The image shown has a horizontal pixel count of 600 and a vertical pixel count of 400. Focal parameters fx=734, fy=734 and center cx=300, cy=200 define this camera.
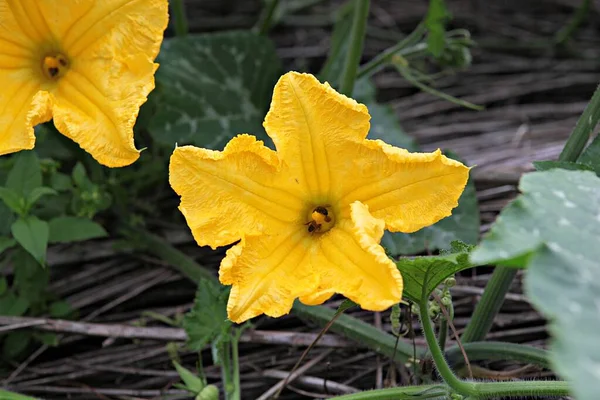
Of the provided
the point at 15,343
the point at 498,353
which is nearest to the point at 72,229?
the point at 15,343

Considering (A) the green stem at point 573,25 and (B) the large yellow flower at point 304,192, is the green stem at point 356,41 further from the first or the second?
(A) the green stem at point 573,25

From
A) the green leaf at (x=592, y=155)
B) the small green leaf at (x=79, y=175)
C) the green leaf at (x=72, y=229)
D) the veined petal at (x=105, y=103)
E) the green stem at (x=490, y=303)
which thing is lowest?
the green stem at (x=490, y=303)

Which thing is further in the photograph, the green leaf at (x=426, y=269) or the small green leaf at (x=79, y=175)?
the small green leaf at (x=79, y=175)

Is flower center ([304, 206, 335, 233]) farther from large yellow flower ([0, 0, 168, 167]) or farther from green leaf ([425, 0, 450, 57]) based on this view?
green leaf ([425, 0, 450, 57])

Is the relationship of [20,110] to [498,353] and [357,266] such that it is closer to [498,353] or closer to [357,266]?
[357,266]

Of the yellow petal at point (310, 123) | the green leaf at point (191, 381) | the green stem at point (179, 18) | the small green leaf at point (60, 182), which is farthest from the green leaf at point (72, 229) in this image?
the green stem at point (179, 18)

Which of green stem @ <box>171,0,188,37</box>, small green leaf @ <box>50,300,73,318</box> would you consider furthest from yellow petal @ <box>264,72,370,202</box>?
green stem @ <box>171,0,188,37</box>

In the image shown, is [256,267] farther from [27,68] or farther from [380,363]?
[27,68]

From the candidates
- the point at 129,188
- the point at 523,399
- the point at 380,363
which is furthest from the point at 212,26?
the point at 523,399
